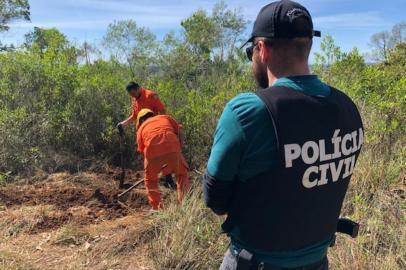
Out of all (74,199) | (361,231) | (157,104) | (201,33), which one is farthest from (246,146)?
(201,33)

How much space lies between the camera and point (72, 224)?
5.03m

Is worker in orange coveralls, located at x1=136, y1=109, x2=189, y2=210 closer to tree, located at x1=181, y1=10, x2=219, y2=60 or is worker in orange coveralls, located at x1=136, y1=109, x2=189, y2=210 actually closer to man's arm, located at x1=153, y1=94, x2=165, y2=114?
man's arm, located at x1=153, y1=94, x2=165, y2=114

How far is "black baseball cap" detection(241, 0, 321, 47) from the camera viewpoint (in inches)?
62.4

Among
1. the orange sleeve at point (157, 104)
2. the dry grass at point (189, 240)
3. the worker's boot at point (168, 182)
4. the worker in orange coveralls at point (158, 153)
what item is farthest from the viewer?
the orange sleeve at point (157, 104)

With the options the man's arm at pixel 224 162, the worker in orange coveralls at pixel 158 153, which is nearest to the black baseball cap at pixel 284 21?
the man's arm at pixel 224 162

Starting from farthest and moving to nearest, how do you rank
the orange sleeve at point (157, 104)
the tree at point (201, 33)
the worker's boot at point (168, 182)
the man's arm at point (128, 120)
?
the tree at point (201, 33), the orange sleeve at point (157, 104), the man's arm at point (128, 120), the worker's boot at point (168, 182)

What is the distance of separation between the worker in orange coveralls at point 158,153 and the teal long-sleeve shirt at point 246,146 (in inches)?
149

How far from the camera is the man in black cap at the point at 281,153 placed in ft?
5.06

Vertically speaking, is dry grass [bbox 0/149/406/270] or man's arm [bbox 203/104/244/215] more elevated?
man's arm [bbox 203/104/244/215]

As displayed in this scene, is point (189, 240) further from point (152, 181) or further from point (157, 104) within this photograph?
point (157, 104)

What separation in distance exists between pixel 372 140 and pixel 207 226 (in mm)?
2437

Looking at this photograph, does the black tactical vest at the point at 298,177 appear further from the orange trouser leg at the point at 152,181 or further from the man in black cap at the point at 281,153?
the orange trouser leg at the point at 152,181

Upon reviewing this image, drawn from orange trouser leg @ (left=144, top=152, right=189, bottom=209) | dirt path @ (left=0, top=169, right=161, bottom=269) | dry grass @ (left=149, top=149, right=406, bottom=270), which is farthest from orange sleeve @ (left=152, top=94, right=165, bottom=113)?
dry grass @ (left=149, top=149, right=406, bottom=270)

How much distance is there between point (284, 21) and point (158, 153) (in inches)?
163
